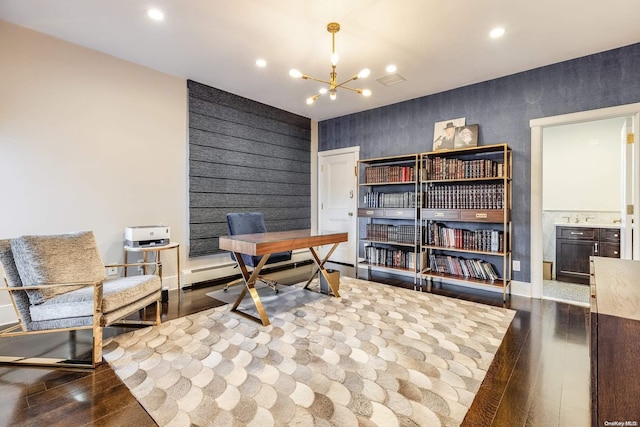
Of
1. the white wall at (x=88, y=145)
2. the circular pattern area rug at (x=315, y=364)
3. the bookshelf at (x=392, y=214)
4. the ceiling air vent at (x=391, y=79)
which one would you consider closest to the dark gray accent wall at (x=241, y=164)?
the white wall at (x=88, y=145)

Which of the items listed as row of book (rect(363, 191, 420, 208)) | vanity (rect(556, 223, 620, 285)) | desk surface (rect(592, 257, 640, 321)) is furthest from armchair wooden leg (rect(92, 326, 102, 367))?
vanity (rect(556, 223, 620, 285))

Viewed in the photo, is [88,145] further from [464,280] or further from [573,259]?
[573,259]

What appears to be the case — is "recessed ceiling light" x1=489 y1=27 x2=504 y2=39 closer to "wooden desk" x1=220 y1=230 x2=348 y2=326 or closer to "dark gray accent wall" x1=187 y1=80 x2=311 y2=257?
"wooden desk" x1=220 y1=230 x2=348 y2=326

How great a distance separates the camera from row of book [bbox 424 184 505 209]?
3.31 m

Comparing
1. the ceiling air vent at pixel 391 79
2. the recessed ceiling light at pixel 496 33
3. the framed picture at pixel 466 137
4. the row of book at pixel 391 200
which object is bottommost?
the row of book at pixel 391 200

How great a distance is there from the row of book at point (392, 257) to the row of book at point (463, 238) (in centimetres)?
26

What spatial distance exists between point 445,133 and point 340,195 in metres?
1.99

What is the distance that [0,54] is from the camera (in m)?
2.48

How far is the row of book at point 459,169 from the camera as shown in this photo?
3367 millimetres

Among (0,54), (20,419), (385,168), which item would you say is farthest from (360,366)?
(0,54)

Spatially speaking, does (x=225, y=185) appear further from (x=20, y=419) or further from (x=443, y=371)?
(x=443, y=371)

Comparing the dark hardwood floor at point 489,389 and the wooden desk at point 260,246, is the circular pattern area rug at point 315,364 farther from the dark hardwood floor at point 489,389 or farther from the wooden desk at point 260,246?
the wooden desk at point 260,246

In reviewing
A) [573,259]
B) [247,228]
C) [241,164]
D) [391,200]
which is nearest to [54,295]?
[247,228]

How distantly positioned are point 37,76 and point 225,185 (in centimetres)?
205
